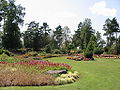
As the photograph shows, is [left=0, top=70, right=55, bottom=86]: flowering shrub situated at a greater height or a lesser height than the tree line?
lesser

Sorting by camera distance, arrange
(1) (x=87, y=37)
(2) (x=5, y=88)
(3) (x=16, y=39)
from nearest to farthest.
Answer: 1. (2) (x=5, y=88)
2. (3) (x=16, y=39)
3. (1) (x=87, y=37)

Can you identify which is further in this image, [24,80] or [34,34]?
[34,34]

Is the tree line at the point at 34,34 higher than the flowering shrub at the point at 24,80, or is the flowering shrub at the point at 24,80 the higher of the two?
the tree line at the point at 34,34

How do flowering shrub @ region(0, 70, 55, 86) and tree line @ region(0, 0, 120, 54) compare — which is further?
tree line @ region(0, 0, 120, 54)

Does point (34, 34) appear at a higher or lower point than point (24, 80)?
higher

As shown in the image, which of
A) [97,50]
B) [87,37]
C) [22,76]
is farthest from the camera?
[87,37]

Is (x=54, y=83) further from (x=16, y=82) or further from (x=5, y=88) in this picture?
(x=5, y=88)

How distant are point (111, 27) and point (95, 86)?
4298cm

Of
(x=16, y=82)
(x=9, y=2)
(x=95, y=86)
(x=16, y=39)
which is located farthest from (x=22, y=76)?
(x=9, y=2)

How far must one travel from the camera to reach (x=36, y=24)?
52125 mm

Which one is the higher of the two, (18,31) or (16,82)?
(18,31)

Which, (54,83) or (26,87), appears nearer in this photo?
(26,87)

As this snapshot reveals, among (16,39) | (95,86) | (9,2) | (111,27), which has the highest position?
(9,2)

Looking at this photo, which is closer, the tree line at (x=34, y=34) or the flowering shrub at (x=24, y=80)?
the flowering shrub at (x=24, y=80)
